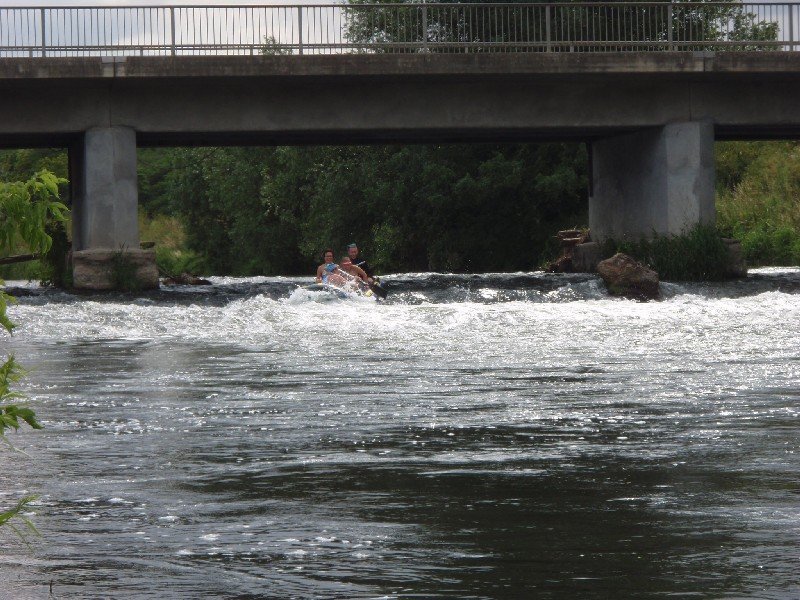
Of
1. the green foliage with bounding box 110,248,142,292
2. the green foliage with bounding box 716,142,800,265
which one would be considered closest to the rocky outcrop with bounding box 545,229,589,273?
the green foliage with bounding box 716,142,800,265

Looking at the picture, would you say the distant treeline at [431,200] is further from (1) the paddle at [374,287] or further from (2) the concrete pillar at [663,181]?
(1) the paddle at [374,287]

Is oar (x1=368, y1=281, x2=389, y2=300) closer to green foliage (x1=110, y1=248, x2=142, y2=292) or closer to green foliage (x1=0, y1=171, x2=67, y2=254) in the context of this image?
green foliage (x1=110, y1=248, x2=142, y2=292)

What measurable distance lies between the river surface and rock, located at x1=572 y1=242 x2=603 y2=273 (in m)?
18.8

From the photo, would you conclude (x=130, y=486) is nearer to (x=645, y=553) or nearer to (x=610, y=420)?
(x=645, y=553)

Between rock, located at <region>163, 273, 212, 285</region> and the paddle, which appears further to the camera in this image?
rock, located at <region>163, 273, 212, 285</region>

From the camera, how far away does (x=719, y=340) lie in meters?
19.0

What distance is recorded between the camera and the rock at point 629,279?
28922mm

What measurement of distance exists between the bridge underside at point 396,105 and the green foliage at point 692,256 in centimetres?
42

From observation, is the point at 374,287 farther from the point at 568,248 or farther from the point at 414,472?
the point at 414,472

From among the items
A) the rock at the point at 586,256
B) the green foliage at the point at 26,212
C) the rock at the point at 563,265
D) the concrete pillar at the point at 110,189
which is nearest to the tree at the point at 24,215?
the green foliage at the point at 26,212

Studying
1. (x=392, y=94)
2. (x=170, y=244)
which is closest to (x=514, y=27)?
(x=392, y=94)

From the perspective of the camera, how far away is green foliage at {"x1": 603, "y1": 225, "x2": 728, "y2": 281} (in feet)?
107

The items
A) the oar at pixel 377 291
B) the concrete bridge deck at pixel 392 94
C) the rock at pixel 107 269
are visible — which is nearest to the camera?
the oar at pixel 377 291

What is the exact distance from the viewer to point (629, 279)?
2922 centimetres
